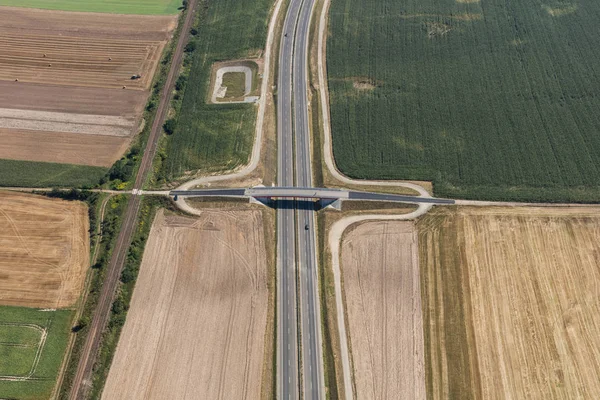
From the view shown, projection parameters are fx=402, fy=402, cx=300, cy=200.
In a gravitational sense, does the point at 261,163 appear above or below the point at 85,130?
below

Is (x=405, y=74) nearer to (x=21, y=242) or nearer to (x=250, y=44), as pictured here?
(x=250, y=44)

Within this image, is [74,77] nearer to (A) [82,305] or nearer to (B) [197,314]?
(A) [82,305]

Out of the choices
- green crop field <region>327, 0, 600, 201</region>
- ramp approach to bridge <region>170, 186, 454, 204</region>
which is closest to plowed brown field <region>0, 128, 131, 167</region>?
ramp approach to bridge <region>170, 186, 454, 204</region>

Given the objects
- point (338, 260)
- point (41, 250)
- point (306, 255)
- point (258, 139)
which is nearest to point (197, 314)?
point (306, 255)

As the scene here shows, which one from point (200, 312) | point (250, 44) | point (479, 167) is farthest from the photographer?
point (250, 44)

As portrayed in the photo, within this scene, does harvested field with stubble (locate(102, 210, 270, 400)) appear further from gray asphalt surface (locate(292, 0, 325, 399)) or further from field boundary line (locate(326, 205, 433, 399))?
field boundary line (locate(326, 205, 433, 399))

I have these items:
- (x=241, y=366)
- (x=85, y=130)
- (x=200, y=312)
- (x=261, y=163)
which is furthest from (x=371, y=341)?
(x=85, y=130)
